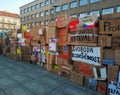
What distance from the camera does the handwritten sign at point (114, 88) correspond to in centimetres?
504

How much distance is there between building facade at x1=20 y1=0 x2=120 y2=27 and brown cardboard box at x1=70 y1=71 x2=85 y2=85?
61.9 ft

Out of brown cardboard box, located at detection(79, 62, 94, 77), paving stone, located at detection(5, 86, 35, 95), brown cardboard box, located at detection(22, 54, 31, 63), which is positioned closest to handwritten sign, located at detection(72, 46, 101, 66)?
brown cardboard box, located at detection(79, 62, 94, 77)

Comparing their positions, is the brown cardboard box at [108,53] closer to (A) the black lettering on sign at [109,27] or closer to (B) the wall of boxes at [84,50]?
(B) the wall of boxes at [84,50]

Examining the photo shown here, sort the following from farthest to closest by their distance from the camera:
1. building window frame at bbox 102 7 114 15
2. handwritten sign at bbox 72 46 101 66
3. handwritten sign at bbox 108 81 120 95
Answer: building window frame at bbox 102 7 114 15 → handwritten sign at bbox 72 46 101 66 → handwritten sign at bbox 108 81 120 95

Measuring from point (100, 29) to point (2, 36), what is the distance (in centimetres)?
1312

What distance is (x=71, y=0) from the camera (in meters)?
30.7

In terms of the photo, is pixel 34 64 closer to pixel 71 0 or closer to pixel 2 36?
pixel 2 36

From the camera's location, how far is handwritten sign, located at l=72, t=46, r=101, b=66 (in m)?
5.84

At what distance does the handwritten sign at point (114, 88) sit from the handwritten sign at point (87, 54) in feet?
3.13

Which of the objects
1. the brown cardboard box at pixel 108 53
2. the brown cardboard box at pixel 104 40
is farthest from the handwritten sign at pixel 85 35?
the brown cardboard box at pixel 108 53

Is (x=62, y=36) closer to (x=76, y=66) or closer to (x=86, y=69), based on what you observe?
(x=76, y=66)

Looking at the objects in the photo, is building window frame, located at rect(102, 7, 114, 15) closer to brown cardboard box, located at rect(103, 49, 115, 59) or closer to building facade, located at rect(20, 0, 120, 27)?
building facade, located at rect(20, 0, 120, 27)

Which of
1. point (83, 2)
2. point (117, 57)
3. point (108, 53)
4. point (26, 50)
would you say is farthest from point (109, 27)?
point (83, 2)

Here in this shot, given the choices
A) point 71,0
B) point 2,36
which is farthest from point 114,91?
point 71,0
